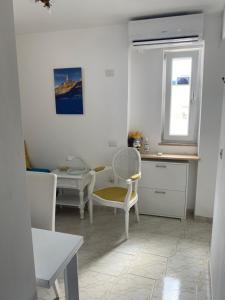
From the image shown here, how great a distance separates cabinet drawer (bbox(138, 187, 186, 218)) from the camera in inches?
120

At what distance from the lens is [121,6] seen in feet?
7.91

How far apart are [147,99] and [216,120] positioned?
92cm

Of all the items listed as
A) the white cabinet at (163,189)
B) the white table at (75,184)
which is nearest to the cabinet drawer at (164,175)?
the white cabinet at (163,189)

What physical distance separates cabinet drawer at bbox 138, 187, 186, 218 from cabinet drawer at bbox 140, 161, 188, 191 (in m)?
0.07

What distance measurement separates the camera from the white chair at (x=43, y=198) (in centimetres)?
173

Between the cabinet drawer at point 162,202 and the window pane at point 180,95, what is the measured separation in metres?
0.82

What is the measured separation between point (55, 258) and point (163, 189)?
6.81 feet

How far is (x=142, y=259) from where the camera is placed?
233cm

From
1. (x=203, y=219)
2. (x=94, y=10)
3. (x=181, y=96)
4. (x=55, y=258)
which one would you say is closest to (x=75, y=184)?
(x=203, y=219)

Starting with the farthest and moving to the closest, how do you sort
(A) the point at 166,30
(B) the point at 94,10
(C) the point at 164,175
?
(C) the point at 164,175 < (A) the point at 166,30 < (B) the point at 94,10

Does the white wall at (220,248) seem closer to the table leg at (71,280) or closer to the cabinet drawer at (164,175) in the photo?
the table leg at (71,280)

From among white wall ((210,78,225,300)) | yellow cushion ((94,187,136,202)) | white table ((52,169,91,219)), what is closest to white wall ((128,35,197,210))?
yellow cushion ((94,187,136,202))

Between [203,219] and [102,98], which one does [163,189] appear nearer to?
[203,219]

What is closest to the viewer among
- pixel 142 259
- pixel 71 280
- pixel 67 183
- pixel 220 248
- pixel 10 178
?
pixel 10 178
